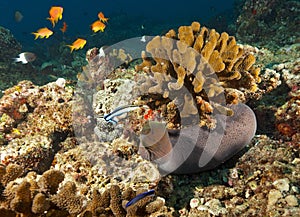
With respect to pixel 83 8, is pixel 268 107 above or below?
below

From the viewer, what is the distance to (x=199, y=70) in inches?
138

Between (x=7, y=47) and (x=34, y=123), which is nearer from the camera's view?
(x=34, y=123)

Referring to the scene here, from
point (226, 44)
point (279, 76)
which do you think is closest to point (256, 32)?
point (279, 76)

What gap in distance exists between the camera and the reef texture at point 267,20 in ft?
31.1

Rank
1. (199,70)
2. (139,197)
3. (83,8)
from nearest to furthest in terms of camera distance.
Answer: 1. (139,197)
2. (199,70)
3. (83,8)

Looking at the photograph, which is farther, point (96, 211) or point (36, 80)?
point (36, 80)

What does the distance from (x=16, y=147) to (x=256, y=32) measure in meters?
9.08

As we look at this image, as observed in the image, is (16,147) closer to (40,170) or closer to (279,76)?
(40,170)

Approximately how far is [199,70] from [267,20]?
839 centimetres

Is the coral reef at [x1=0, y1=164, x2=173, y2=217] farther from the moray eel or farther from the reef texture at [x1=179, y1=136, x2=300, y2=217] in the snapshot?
the moray eel

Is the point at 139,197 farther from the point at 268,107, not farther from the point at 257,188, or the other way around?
the point at 268,107

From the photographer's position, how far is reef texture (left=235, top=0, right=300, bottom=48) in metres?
9.48

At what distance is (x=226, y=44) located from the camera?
12.5 ft

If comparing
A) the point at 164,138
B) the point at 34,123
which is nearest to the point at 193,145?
the point at 164,138
